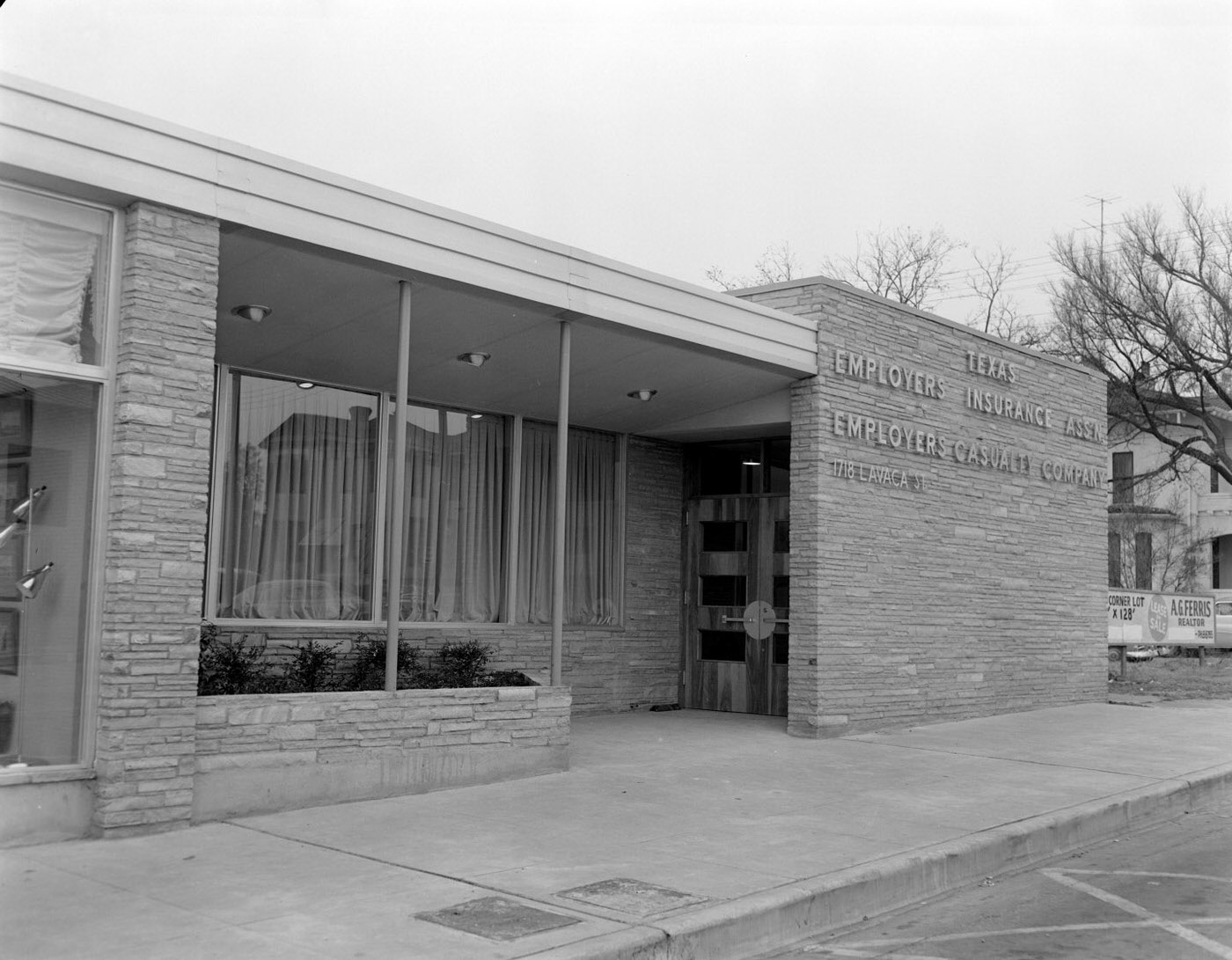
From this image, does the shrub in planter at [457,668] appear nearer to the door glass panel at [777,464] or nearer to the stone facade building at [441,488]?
the stone facade building at [441,488]

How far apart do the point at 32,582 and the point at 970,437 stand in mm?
10549

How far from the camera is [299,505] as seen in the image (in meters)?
11.4

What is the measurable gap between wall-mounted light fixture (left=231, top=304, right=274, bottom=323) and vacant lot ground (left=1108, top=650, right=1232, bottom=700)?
14006mm

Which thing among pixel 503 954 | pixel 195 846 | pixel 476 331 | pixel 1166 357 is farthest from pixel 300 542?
pixel 1166 357

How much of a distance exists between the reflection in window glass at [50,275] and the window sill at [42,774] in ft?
7.69

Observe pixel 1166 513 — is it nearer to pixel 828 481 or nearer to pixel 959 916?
pixel 828 481

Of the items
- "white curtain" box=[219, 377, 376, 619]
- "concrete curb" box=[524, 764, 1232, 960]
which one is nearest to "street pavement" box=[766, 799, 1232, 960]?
"concrete curb" box=[524, 764, 1232, 960]

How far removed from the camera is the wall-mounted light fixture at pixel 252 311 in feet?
30.7

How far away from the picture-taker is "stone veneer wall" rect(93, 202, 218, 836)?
7.29 m

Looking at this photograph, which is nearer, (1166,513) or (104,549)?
(104,549)

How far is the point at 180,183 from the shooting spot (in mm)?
7676

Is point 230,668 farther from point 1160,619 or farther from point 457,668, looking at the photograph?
point 1160,619

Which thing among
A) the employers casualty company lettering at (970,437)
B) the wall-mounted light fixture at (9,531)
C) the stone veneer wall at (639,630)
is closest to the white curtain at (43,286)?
the wall-mounted light fixture at (9,531)

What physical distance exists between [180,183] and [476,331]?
3303mm
